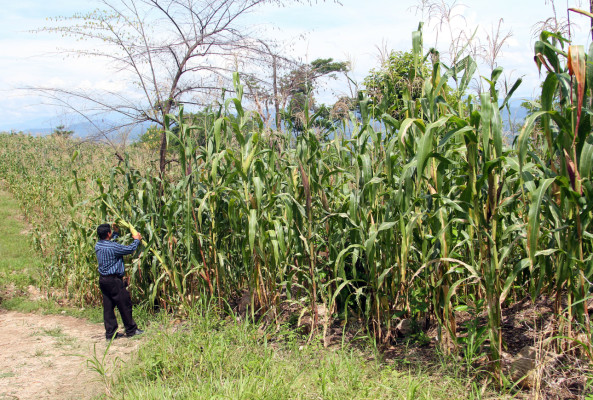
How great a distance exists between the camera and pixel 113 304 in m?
4.86

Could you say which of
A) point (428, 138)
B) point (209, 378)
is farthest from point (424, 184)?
point (209, 378)

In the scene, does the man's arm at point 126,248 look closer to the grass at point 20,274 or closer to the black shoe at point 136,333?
the black shoe at point 136,333

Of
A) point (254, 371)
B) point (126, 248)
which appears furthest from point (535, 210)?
Result: point (126, 248)

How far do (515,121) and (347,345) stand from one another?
103 inches

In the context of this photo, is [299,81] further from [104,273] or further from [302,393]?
[302,393]

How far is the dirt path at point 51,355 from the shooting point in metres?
3.61

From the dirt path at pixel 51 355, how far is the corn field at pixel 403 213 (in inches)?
27.9

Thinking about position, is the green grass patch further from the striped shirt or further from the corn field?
the striped shirt

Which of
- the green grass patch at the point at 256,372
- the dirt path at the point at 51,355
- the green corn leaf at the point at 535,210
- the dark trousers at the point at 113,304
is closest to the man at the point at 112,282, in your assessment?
the dark trousers at the point at 113,304

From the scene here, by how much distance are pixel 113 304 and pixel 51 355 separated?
29.1 inches

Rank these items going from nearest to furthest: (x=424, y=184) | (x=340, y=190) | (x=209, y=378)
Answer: (x=209, y=378) < (x=424, y=184) < (x=340, y=190)

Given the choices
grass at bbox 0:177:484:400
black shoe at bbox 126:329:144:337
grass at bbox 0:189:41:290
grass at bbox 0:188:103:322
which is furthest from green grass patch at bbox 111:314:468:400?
grass at bbox 0:189:41:290

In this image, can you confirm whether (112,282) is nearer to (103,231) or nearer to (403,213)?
(103,231)

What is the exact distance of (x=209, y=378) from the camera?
10.6 feet
